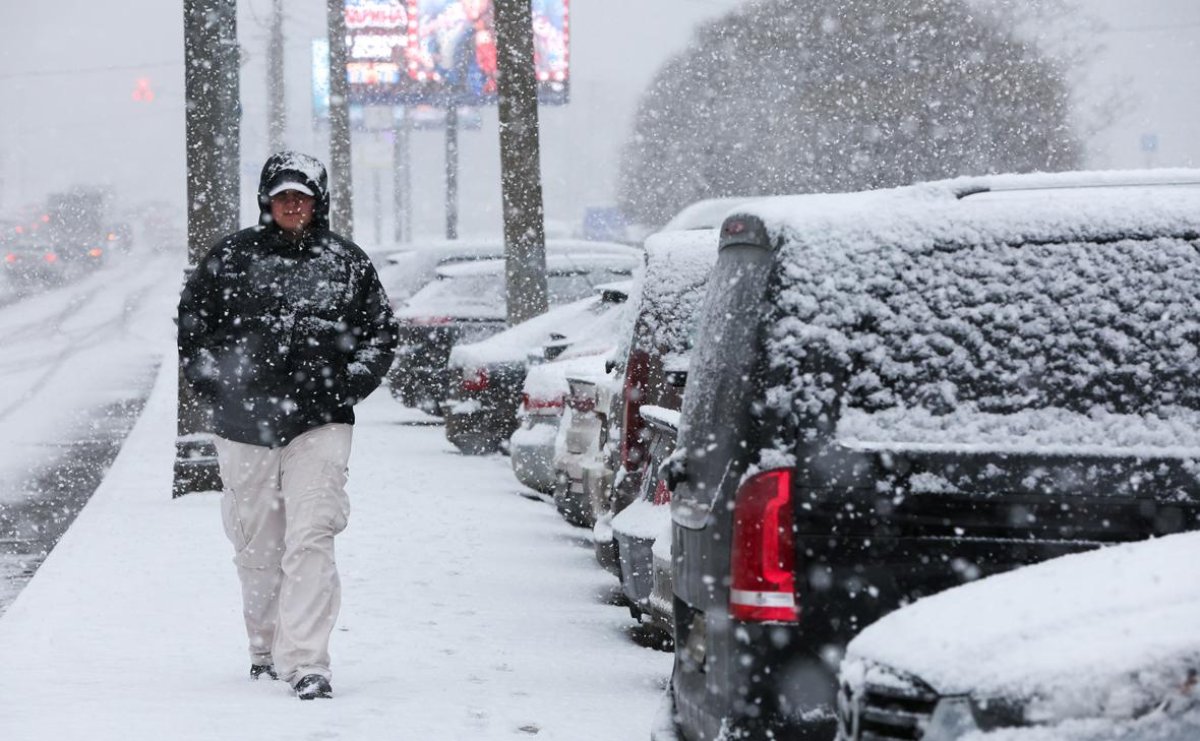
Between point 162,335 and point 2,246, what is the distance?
82.0 ft

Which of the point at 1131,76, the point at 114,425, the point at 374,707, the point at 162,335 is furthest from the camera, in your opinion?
the point at 1131,76

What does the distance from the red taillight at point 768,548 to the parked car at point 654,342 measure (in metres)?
3.43

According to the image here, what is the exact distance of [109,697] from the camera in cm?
636

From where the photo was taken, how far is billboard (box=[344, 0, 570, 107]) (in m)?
51.0

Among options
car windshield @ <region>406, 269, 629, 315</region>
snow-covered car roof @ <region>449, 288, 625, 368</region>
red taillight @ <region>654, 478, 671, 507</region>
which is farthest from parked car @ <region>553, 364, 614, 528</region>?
car windshield @ <region>406, 269, 629, 315</region>

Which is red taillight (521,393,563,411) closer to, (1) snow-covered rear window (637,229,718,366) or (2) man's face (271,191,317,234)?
(1) snow-covered rear window (637,229,718,366)

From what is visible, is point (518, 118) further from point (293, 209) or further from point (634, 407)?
point (293, 209)

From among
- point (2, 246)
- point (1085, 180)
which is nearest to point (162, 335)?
point (2, 246)

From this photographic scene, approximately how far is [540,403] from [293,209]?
4530 mm

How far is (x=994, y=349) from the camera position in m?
3.91

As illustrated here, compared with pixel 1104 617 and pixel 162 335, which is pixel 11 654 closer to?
pixel 1104 617

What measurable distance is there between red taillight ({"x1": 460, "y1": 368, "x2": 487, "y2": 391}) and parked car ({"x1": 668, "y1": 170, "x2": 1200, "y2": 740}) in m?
9.88

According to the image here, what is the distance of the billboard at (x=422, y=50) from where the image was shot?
5103 cm

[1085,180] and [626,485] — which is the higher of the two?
[1085,180]
